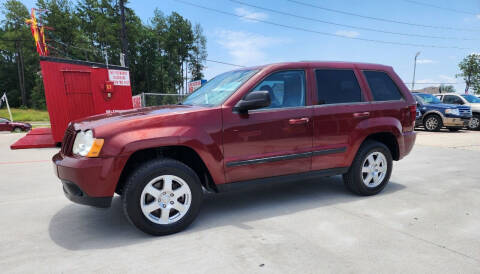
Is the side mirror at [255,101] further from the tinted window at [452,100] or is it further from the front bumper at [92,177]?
the tinted window at [452,100]

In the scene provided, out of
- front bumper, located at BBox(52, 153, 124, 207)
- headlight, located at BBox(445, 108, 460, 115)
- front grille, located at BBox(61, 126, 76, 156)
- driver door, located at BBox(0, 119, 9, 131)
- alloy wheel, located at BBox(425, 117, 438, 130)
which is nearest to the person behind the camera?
front bumper, located at BBox(52, 153, 124, 207)

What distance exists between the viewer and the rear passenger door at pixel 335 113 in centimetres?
354

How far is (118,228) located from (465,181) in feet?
17.5

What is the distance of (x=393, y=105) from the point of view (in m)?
4.06

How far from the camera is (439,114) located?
13406 mm

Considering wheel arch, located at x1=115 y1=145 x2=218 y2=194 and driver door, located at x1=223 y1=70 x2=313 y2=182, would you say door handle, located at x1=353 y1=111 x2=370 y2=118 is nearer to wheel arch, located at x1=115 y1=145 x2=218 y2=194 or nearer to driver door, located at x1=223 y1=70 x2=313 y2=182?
driver door, located at x1=223 y1=70 x2=313 y2=182

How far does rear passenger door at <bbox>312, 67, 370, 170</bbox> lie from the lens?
354 centimetres

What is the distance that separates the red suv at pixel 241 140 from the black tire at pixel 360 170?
0.05 feet

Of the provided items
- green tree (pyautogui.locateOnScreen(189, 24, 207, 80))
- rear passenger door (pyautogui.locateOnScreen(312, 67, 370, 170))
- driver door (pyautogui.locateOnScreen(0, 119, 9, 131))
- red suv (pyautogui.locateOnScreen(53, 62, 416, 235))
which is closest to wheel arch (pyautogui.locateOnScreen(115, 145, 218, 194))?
red suv (pyautogui.locateOnScreen(53, 62, 416, 235))

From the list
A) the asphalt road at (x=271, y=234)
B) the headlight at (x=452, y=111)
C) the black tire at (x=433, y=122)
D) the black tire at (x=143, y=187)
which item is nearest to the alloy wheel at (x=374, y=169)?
the asphalt road at (x=271, y=234)

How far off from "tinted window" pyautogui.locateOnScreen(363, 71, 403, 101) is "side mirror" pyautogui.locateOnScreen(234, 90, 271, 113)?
190 cm

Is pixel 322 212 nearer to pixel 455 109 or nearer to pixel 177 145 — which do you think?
pixel 177 145

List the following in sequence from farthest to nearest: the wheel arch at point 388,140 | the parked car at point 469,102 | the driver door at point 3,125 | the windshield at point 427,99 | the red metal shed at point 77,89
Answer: the driver door at point 3,125
the parked car at point 469,102
the windshield at point 427,99
the red metal shed at point 77,89
the wheel arch at point 388,140

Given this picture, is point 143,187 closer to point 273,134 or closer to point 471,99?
→ point 273,134
